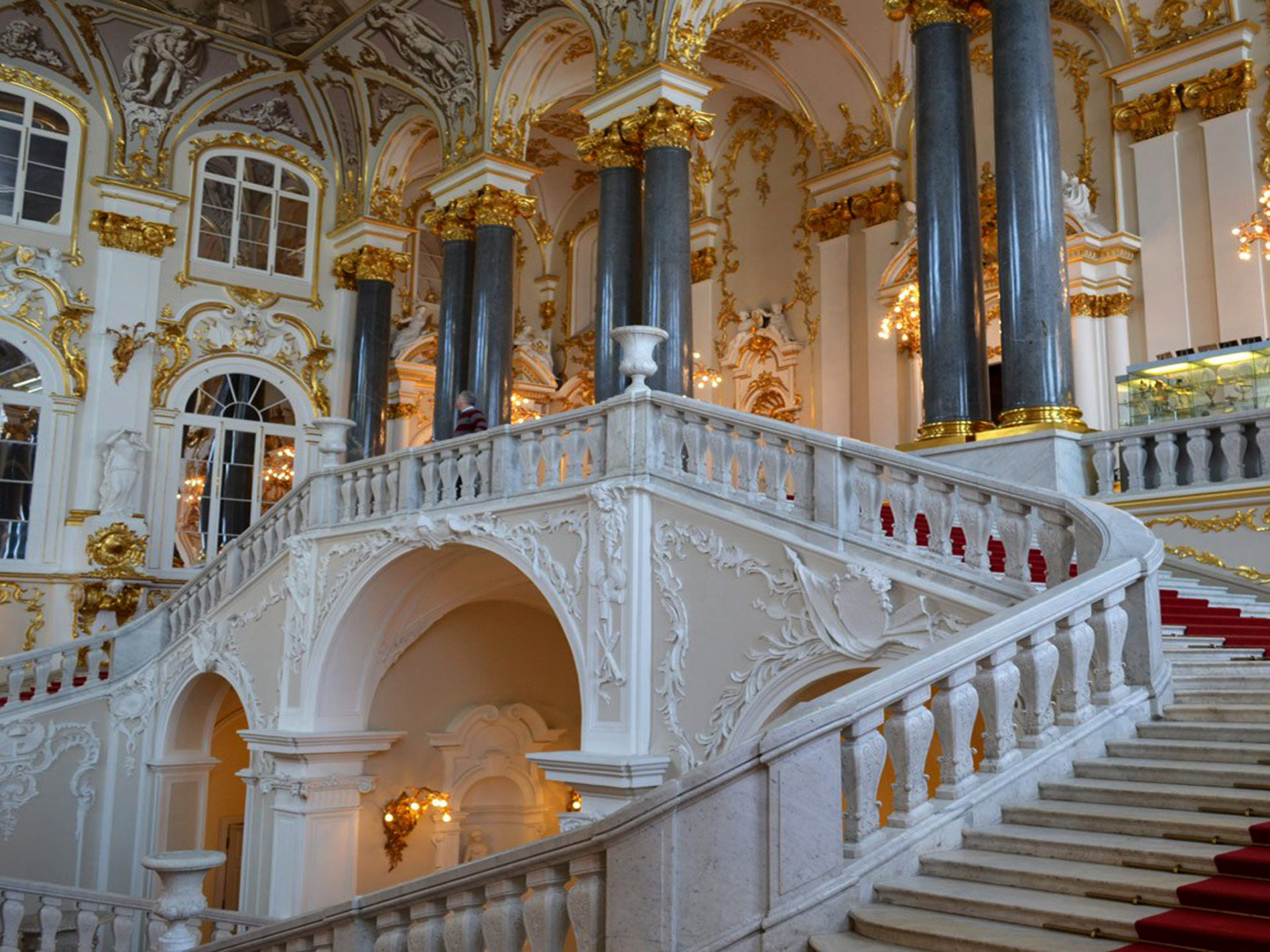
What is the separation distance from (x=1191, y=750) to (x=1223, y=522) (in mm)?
4388

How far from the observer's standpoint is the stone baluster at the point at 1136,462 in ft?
29.2

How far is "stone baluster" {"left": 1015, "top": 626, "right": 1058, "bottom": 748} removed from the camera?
454cm

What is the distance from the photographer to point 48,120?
17.0m

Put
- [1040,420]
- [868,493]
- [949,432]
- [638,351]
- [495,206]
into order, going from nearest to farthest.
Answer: [868,493], [638,351], [1040,420], [949,432], [495,206]

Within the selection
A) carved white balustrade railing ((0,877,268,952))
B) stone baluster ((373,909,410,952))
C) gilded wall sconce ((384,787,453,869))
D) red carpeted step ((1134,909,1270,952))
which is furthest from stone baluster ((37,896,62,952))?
red carpeted step ((1134,909,1270,952))

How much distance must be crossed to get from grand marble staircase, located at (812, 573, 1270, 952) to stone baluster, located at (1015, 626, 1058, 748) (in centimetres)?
Result: 18

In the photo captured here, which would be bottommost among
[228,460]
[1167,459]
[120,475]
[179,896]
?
[179,896]

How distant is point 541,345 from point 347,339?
13.2ft

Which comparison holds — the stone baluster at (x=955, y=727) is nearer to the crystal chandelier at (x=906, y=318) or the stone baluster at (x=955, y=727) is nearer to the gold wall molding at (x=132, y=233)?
the crystal chandelier at (x=906, y=318)

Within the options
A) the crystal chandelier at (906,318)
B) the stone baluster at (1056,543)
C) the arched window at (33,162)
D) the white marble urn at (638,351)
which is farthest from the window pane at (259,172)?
the stone baluster at (1056,543)

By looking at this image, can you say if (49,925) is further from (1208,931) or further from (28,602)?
(1208,931)

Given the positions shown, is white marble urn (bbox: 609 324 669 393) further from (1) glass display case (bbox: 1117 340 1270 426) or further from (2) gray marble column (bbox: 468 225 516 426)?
(2) gray marble column (bbox: 468 225 516 426)

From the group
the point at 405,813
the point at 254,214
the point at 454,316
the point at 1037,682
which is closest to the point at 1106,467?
the point at 1037,682

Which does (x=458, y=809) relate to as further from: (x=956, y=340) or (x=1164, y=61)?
(x=1164, y=61)
